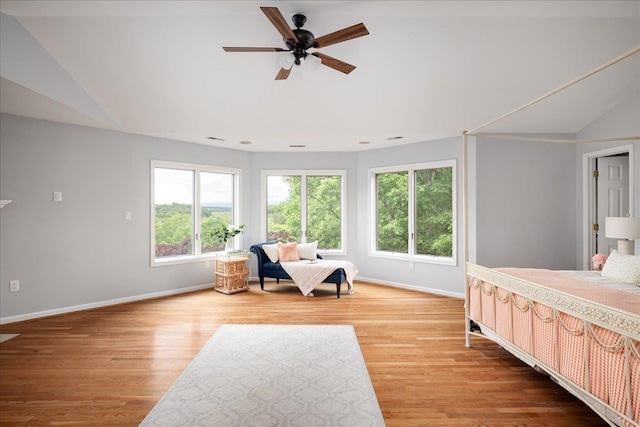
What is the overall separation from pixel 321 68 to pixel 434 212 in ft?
10.3

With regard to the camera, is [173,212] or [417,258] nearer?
[173,212]

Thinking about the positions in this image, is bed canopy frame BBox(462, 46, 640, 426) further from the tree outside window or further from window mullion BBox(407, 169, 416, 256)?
the tree outside window

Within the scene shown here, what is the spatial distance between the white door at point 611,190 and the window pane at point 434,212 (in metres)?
1.96

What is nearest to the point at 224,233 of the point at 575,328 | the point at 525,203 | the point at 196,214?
the point at 196,214

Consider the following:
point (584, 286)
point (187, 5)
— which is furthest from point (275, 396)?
point (187, 5)

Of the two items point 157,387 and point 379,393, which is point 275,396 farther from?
point 157,387

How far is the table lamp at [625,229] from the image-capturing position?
346cm

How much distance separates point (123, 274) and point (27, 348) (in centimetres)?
173

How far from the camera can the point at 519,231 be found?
4.97 m

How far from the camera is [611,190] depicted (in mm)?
4652

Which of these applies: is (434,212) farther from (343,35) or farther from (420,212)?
(343,35)

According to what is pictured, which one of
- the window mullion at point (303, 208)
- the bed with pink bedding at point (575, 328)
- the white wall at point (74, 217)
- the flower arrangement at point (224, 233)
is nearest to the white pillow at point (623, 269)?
the bed with pink bedding at point (575, 328)

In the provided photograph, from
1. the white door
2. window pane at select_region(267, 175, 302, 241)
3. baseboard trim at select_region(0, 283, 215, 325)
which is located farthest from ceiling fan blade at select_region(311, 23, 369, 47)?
baseboard trim at select_region(0, 283, 215, 325)

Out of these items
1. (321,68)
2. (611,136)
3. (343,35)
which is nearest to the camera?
(343,35)
